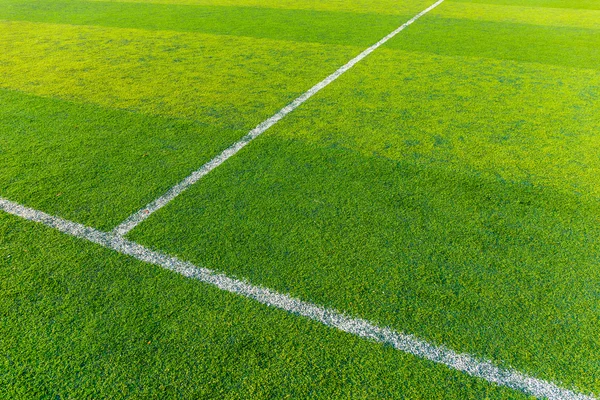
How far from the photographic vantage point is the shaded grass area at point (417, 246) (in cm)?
238

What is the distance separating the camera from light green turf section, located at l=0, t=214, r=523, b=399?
6.82ft

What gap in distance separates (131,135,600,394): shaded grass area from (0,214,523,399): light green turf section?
9.7 inches

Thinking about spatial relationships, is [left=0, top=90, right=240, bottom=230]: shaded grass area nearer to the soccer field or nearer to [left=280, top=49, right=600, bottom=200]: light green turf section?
the soccer field

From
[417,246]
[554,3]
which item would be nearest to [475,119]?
[417,246]

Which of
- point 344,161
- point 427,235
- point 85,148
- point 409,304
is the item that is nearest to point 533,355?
point 409,304

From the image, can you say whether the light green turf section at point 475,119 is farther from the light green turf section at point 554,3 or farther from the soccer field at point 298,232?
the light green turf section at point 554,3

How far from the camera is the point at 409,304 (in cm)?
252

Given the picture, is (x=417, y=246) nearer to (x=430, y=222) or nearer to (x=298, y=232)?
(x=430, y=222)

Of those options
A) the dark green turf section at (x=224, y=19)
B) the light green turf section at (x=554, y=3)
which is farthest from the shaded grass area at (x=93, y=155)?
the light green turf section at (x=554, y=3)

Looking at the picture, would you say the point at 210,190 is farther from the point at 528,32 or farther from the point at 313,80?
the point at 528,32

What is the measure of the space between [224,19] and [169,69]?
4112 mm

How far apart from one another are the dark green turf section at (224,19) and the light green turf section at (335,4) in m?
0.45

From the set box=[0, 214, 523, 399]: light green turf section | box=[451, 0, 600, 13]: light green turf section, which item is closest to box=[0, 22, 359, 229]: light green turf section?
box=[0, 214, 523, 399]: light green turf section

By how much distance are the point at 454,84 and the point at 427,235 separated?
141 inches
